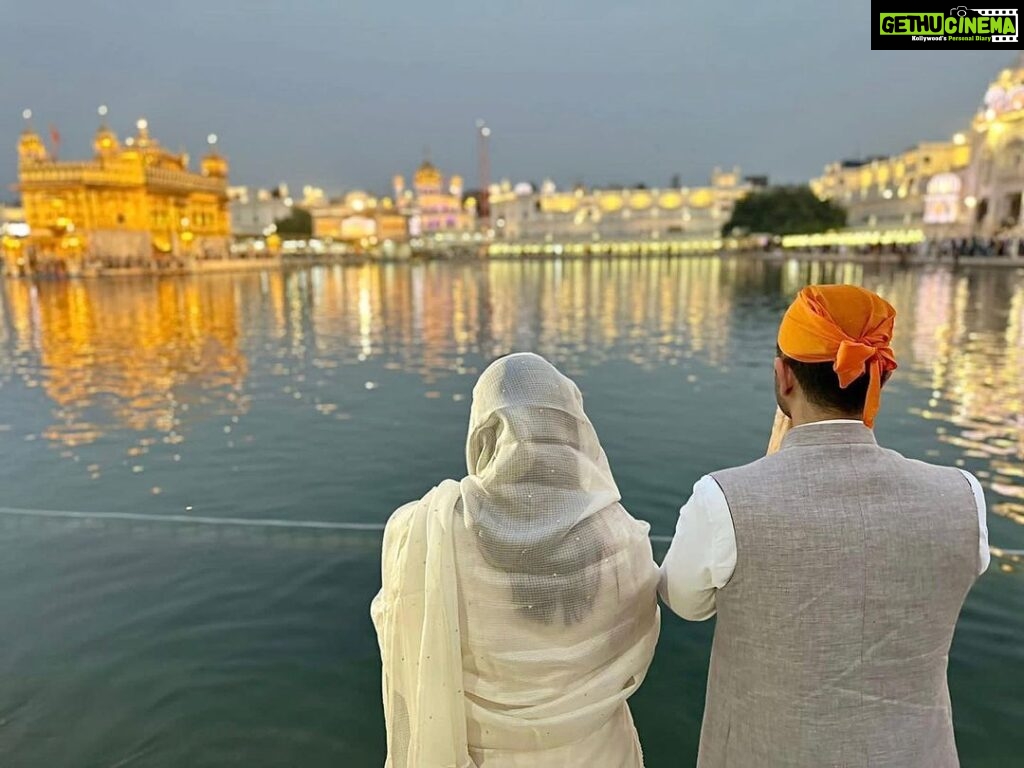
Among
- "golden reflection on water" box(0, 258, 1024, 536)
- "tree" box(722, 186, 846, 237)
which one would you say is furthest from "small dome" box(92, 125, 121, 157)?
"tree" box(722, 186, 846, 237)

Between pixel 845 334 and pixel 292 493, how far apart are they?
468cm

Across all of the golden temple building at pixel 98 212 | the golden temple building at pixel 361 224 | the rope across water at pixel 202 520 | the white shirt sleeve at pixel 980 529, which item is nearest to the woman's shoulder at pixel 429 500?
the white shirt sleeve at pixel 980 529

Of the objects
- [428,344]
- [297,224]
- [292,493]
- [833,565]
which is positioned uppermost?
[297,224]

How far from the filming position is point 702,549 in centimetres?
117

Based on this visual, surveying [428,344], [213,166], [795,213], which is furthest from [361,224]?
[428,344]

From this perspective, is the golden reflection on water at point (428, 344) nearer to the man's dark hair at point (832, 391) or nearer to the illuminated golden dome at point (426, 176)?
the man's dark hair at point (832, 391)

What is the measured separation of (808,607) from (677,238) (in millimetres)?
94408

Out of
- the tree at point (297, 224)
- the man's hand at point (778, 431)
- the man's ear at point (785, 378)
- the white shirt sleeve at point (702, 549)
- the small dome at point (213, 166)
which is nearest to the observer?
the white shirt sleeve at point (702, 549)

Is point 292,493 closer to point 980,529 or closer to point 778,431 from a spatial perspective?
point 778,431

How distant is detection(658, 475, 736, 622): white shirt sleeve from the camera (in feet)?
3.72

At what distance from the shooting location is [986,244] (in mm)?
36969

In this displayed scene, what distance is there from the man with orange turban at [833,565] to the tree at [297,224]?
290ft

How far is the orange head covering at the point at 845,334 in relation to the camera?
117 centimetres

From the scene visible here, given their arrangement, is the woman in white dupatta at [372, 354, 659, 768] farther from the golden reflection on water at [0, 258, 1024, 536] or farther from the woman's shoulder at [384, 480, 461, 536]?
the golden reflection on water at [0, 258, 1024, 536]
